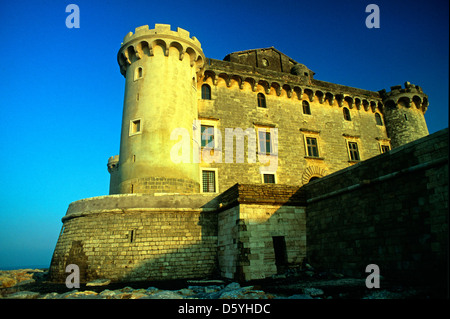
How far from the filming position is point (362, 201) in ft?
31.1

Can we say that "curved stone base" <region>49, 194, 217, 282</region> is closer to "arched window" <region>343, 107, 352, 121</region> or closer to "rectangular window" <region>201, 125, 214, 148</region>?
"rectangular window" <region>201, 125, 214, 148</region>

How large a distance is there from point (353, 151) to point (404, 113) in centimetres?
583

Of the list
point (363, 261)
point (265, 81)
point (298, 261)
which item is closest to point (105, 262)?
point (298, 261)

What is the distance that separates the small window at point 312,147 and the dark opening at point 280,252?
9981 millimetres

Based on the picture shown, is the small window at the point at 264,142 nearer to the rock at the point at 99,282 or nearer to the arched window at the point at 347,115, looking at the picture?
the arched window at the point at 347,115

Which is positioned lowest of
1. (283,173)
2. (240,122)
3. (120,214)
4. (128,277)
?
(128,277)

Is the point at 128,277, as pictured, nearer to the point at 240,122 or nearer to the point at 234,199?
the point at 234,199

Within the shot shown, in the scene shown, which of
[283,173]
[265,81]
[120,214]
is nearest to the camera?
[120,214]

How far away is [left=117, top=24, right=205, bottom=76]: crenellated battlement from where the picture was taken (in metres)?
15.7

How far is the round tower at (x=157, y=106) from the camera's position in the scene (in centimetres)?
1379

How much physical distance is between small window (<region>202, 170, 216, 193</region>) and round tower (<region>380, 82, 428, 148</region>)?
15528 millimetres

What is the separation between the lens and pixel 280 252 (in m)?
11.3

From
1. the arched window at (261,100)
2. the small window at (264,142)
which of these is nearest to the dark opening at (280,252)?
the small window at (264,142)
